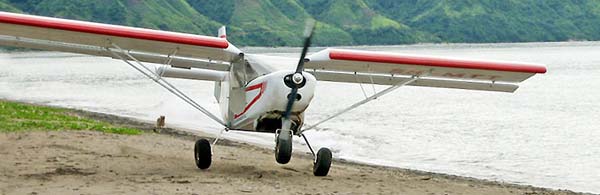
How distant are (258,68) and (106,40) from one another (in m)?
2.27

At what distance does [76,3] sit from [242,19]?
3836 centimetres

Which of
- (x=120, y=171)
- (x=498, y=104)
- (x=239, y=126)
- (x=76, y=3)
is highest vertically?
(x=76, y=3)

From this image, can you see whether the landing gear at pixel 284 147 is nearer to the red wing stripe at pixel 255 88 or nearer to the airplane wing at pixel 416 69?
the red wing stripe at pixel 255 88

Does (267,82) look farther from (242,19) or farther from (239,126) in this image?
(242,19)

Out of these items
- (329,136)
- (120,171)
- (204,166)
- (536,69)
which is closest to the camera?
(120,171)

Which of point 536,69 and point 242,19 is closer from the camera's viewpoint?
point 536,69

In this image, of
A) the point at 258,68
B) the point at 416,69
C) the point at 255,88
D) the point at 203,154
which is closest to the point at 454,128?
→ the point at 416,69

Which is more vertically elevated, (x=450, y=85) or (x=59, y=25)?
(x=450, y=85)

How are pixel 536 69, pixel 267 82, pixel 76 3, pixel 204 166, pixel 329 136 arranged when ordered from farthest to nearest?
pixel 76 3, pixel 329 136, pixel 536 69, pixel 204 166, pixel 267 82

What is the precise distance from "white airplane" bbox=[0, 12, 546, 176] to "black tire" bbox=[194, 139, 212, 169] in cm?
2

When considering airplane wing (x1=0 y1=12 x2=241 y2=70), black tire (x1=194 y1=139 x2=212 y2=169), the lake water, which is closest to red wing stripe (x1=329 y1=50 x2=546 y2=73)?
airplane wing (x1=0 y1=12 x2=241 y2=70)

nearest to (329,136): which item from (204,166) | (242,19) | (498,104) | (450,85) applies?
(450,85)

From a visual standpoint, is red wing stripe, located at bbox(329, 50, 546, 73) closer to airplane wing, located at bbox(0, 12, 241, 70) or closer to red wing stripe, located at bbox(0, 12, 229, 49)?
airplane wing, located at bbox(0, 12, 241, 70)

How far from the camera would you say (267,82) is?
10672 millimetres
